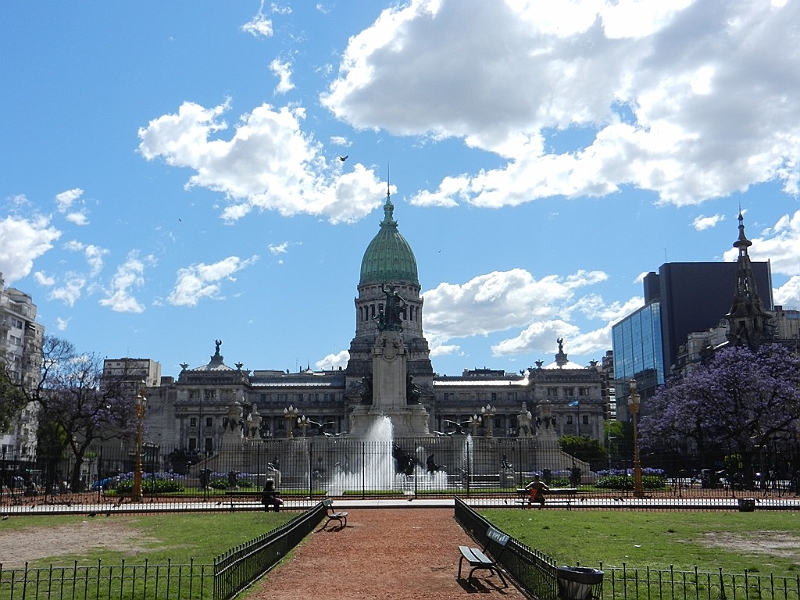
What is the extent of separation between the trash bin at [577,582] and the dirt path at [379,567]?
2474 mm

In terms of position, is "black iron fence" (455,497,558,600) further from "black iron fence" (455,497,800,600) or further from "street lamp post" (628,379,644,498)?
"street lamp post" (628,379,644,498)

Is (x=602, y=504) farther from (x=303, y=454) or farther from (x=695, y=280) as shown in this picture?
(x=695, y=280)

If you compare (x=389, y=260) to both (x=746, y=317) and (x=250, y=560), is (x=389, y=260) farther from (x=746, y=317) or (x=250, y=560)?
(x=250, y=560)

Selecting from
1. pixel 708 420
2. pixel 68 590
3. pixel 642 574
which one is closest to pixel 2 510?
pixel 68 590

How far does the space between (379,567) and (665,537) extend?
9.25 m

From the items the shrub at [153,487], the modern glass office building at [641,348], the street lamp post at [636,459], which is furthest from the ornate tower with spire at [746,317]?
the shrub at [153,487]

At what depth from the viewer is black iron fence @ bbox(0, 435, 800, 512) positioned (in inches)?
1678

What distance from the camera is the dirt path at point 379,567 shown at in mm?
15875

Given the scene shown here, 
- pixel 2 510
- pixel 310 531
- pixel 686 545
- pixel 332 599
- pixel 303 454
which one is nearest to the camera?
pixel 332 599

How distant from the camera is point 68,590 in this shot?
15664 mm

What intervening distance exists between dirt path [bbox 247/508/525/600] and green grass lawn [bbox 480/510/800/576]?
219 cm

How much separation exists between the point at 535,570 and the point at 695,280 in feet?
510

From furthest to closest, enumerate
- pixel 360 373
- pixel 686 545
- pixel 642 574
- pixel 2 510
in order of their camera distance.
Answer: pixel 360 373, pixel 2 510, pixel 686 545, pixel 642 574

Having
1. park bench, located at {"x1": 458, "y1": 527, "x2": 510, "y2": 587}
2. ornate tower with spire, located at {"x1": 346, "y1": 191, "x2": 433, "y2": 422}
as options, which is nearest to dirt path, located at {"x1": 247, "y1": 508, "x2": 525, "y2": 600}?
park bench, located at {"x1": 458, "y1": 527, "x2": 510, "y2": 587}
